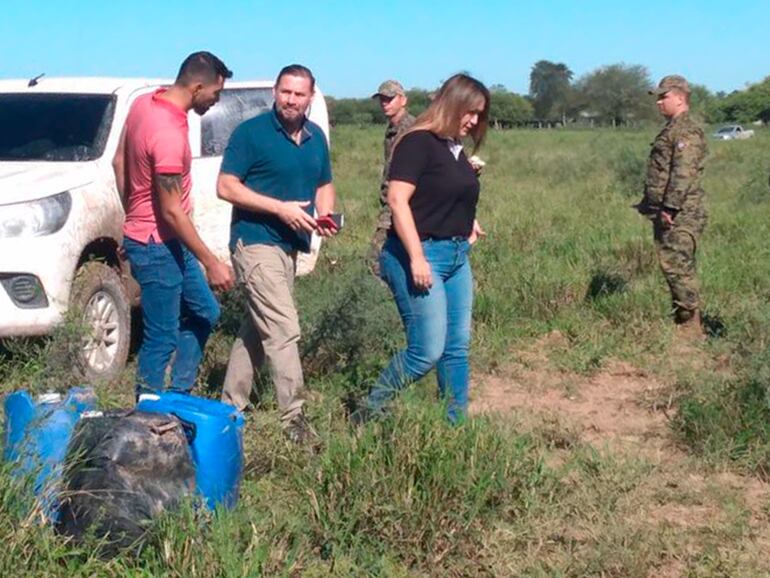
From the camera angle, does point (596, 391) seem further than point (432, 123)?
Yes

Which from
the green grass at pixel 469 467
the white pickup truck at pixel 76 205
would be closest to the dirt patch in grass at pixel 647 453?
the green grass at pixel 469 467

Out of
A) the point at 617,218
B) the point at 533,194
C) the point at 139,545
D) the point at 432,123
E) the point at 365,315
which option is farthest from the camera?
the point at 533,194

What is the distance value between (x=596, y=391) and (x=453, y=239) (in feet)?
6.29

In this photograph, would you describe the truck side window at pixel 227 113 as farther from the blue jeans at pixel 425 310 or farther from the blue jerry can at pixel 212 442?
the blue jerry can at pixel 212 442

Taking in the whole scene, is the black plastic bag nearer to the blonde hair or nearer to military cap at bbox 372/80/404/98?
the blonde hair

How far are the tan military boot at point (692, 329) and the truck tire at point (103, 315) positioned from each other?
3.67 m

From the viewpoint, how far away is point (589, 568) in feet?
13.5

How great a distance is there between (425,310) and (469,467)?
1025mm

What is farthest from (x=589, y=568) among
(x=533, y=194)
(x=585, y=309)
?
(x=533, y=194)

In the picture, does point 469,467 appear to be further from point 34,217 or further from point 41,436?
point 34,217

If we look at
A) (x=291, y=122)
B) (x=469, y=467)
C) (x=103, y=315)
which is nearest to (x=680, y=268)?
(x=291, y=122)

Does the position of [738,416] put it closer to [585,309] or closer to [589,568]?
[589,568]

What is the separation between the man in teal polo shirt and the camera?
5.21m

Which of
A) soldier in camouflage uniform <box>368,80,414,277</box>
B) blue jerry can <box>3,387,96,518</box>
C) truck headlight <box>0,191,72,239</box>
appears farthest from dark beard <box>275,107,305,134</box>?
soldier in camouflage uniform <box>368,80,414,277</box>
